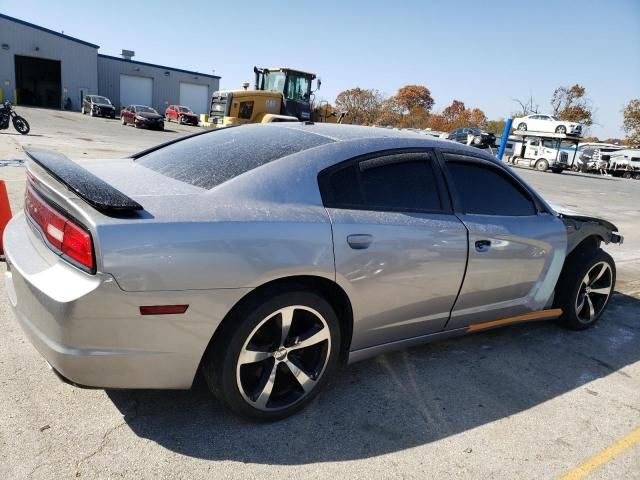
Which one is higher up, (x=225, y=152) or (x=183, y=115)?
(x=225, y=152)

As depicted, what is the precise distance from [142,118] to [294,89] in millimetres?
14182

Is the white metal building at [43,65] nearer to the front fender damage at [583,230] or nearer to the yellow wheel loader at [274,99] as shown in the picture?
the yellow wheel loader at [274,99]

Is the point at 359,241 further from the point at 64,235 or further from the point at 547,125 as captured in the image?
the point at 547,125

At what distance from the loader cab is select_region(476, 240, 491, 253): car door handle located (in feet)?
54.9

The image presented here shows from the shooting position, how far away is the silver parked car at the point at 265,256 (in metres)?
2.03

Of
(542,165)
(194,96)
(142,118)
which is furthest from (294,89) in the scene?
(194,96)

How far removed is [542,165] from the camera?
1204 inches

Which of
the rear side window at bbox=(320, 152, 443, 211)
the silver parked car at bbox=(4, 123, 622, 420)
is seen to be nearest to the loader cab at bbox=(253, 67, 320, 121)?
the silver parked car at bbox=(4, 123, 622, 420)

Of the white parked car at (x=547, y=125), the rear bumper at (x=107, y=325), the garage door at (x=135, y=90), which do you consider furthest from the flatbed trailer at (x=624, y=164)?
the garage door at (x=135, y=90)

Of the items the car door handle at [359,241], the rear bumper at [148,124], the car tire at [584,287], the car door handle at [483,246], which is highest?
the car door handle at [359,241]

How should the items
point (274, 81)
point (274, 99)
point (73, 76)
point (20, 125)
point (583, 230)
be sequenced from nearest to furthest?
point (583, 230) → point (20, 125) → point (274, 99) → point (274, 81) → point (73, 76)

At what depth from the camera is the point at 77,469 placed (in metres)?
2.08

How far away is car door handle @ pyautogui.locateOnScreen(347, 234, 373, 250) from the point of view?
251 cm

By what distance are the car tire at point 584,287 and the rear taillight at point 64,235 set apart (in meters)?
3.49
